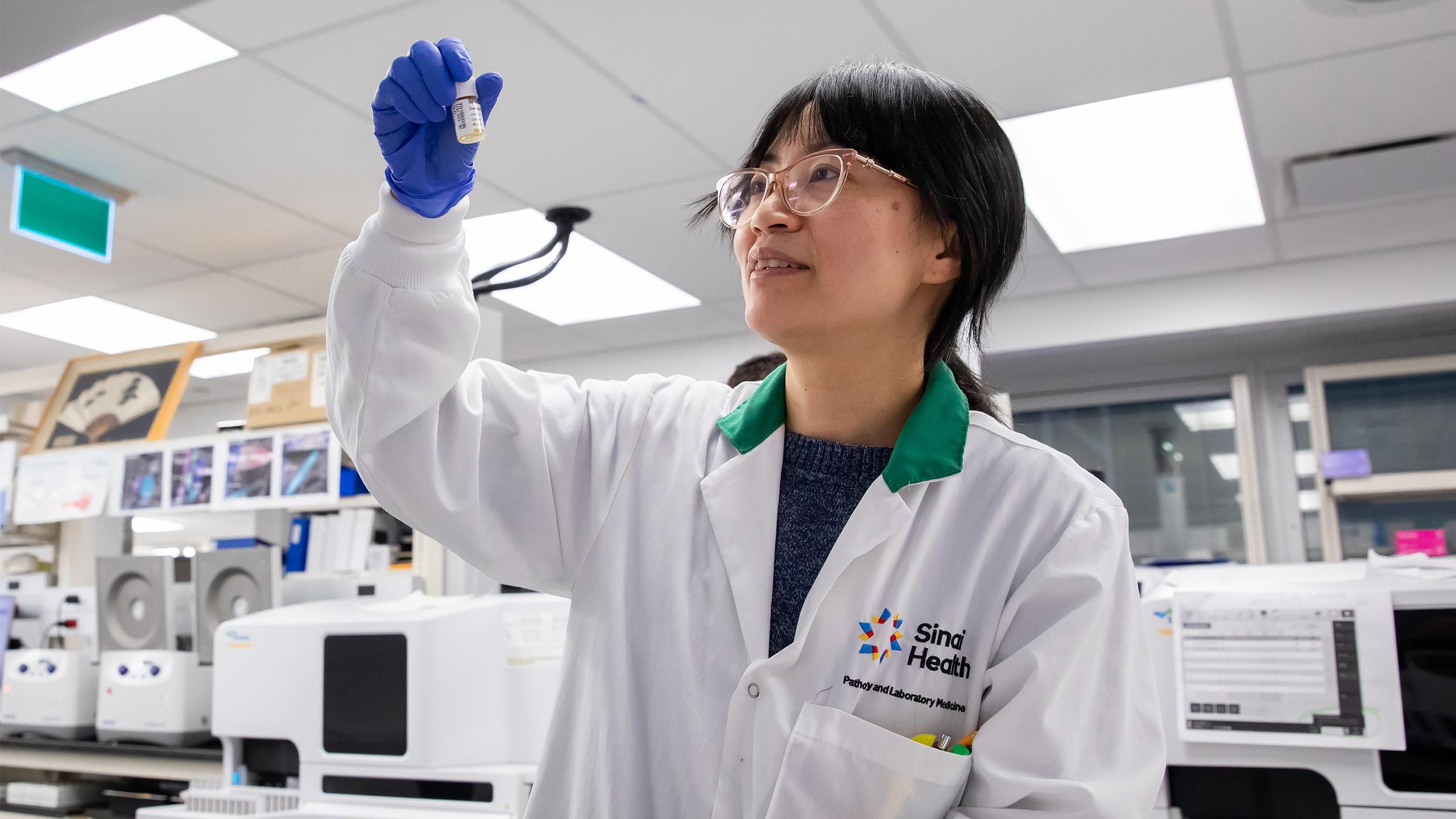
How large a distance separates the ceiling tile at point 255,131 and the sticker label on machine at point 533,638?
1.48 meters

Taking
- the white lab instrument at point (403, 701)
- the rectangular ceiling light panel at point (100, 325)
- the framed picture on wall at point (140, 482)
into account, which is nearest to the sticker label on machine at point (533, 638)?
the white lab instrument at point (403, 701)

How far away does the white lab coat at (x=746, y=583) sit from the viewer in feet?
2.70

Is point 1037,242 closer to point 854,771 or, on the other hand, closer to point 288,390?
point 288,390

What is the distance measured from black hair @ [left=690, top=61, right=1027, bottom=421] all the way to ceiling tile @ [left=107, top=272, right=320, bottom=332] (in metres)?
3.94

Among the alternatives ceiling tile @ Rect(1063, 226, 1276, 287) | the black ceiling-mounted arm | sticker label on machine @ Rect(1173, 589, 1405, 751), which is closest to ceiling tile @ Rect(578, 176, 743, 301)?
the black ceiling-mounted arm

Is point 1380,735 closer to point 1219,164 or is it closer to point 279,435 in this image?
point 1219,164

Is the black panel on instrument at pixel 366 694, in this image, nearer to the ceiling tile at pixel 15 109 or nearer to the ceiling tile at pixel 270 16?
the ceiling tile at pixel 270 16

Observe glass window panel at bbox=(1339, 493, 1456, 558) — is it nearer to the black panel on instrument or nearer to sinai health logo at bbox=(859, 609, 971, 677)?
the black panel on instrument

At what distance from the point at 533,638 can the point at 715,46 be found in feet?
4.80

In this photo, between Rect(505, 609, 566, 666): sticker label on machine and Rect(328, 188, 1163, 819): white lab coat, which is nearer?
Rect(328, 188, 1163, 819): white lab coat

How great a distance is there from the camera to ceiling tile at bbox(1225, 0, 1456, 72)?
2521 millimetres

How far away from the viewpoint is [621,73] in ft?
9.09

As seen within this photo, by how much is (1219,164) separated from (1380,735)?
218 centimetres

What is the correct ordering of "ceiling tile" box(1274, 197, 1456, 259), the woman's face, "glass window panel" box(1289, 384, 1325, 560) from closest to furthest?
the woman's face, "ceiling tile" box(1274, 197, 1456, 259), "glass window panel" box(1289, 384, 1325, 560)
